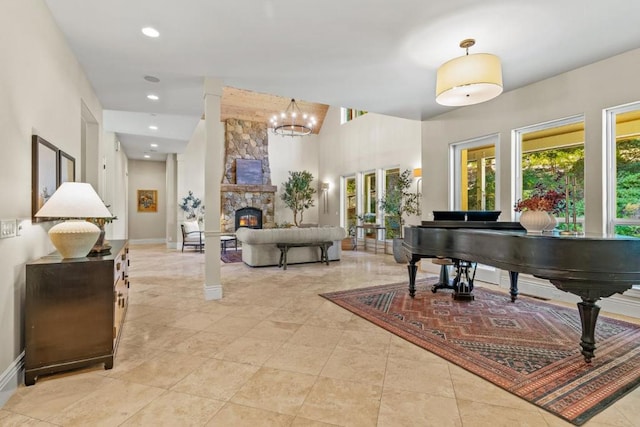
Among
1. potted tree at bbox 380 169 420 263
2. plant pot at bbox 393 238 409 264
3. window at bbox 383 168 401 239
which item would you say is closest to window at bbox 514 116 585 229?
plant pot at bbox 393 238 409 264

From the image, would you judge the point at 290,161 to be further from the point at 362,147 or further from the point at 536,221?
A: the point at 536,221

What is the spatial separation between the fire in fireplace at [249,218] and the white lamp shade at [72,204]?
848cm

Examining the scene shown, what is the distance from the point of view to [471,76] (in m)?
2.93

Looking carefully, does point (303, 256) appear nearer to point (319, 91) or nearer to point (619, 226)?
point (319, 91)

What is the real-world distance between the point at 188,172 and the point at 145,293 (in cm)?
643

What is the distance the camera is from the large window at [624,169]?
3.50 metres

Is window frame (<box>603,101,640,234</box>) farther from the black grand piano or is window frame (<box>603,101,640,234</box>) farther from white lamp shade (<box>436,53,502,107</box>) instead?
the black grand piano

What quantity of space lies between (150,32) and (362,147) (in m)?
7.20

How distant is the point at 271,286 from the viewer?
476 centimetres

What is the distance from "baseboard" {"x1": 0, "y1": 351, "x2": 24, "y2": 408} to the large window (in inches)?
216

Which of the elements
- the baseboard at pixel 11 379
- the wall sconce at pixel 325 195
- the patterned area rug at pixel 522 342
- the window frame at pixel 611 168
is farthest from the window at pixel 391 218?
the baseboard at pixel 11 379

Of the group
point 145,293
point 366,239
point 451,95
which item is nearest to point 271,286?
point 145,293

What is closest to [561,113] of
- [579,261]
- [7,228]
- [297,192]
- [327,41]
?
[579,261]

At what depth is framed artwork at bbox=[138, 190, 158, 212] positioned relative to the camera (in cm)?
1069
